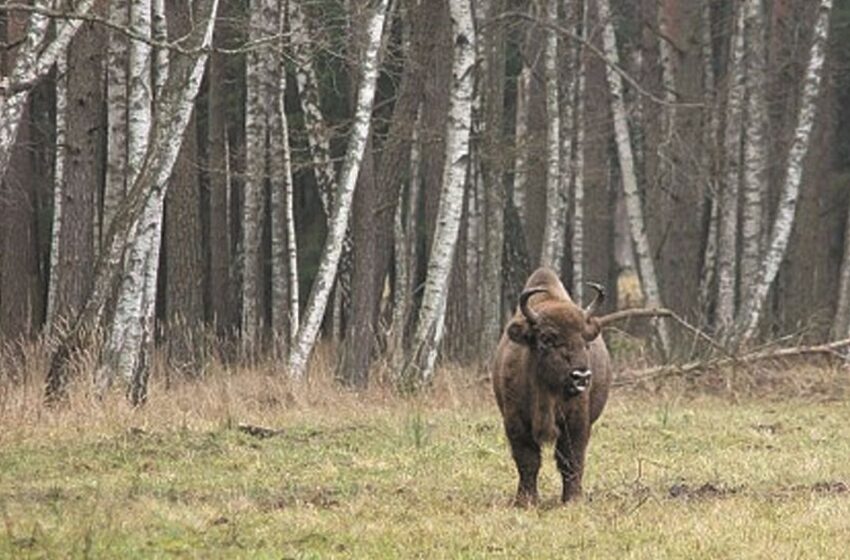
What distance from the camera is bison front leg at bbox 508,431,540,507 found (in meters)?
12.0

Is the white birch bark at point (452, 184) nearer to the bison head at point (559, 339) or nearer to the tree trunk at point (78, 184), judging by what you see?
the tree trunk at point (78, 184)

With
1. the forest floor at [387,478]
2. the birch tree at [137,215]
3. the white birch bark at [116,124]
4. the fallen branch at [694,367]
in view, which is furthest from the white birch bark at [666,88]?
the birch tree at [137,215]

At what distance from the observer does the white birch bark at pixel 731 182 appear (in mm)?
28266

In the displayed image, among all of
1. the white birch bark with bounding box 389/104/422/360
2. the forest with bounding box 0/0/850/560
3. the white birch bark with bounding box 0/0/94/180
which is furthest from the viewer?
the white birch bark with bounding box 389/104/422/360

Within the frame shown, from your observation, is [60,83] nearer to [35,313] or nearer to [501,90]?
[35,313]

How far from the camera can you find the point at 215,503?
1177 cm

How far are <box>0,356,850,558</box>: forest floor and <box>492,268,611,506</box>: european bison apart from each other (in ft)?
1.15

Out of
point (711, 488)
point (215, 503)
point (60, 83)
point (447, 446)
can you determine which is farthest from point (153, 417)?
point (60, 83)

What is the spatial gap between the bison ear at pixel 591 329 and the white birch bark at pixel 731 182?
15.9 metres

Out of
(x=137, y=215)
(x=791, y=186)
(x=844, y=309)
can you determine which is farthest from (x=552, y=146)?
(x=137, y=215)

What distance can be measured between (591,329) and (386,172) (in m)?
13.3

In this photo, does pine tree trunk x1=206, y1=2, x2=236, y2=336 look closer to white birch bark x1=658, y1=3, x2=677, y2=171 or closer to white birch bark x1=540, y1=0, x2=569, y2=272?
white birch bark x1=540, y1=0, x2=569, y2=272

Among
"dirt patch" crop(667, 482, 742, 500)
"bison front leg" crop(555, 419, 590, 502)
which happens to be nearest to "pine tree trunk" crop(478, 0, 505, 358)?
"dirt patch" crop(667, 482, 742, 500)

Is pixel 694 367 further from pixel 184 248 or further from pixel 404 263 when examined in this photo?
pixel 184 248
